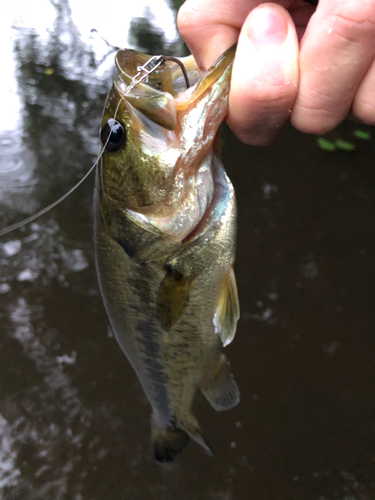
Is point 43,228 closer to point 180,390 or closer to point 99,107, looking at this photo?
point 99,107

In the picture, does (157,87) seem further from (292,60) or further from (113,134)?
(292,60)

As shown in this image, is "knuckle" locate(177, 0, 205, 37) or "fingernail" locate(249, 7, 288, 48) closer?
"fingernail" locate(249, 7, 288, 48)

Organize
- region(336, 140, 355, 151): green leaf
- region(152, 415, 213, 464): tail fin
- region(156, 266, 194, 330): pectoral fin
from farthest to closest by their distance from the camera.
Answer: region(336, 140, 355, 151): green leaf → region(152, 415, 213, 464): tail fin → region(156, 266, 194, 330): pectoral fin

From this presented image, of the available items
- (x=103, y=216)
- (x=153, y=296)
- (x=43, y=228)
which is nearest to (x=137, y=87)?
(x=103, y=216)

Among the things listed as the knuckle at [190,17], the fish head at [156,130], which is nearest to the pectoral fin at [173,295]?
the fish head at [156,130]

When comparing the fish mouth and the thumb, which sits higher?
the thumb

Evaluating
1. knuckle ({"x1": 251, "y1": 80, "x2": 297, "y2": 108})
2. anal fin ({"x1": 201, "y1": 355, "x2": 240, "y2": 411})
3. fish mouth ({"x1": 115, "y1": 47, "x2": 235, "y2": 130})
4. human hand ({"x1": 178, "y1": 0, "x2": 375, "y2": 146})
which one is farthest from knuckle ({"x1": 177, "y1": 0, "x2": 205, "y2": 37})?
anal fin ({"x1": 201, "y1": 355, "x2": 240, "y2": 411})

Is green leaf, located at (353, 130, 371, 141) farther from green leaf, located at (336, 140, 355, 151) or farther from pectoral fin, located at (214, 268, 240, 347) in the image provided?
pectoral fin, located at (214, 268, 240, 347)
